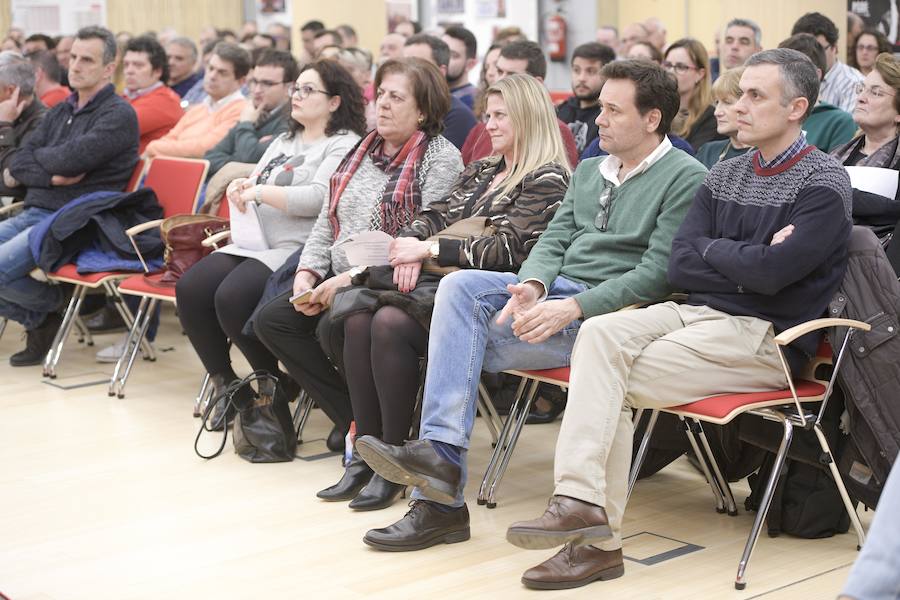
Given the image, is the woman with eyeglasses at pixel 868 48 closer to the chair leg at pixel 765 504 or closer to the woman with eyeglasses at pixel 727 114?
the woman with eyeglasses at pixel 727 114

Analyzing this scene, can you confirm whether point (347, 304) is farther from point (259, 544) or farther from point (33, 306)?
point (33, 306)

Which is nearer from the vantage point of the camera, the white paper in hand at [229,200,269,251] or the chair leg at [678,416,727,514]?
the chair leg at [678,416,727,514]

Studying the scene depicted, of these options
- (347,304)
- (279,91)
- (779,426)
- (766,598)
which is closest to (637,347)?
(779,426)

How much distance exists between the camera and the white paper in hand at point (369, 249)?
4.21 metres

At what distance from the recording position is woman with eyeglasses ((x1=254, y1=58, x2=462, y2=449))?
442 cm

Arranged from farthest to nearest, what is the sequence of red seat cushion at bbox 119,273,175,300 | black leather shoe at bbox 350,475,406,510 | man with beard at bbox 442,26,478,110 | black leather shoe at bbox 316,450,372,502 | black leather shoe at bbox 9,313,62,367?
man with beard at bbox 442,26,478,110, black leather shoe at bbox 9,313,62,367, red seat cushion at bbox 119,273,175,300, black leather shoe at bbox 316,450,372,502, black leather shoe at bbox 350,475,406,510

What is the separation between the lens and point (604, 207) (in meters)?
3.80

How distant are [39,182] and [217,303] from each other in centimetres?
190

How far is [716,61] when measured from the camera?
9.15 metres

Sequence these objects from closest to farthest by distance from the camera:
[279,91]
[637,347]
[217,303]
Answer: [637,347]
[217,303]
[279,91]

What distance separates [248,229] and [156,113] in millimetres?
2245

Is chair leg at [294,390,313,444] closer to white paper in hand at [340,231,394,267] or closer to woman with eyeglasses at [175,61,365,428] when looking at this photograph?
woman with eyeglasses at [175,61,365,428]

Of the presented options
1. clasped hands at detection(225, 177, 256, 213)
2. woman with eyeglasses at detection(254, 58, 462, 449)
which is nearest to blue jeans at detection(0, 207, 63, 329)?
clasped hands at detection(225, 177, 256, 213)

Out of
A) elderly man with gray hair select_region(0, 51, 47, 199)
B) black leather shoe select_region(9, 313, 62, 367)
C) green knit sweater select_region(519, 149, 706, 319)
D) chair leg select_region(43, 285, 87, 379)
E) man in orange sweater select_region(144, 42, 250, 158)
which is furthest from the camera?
man in orange sweater select_region(144, 42, 250, 158)
